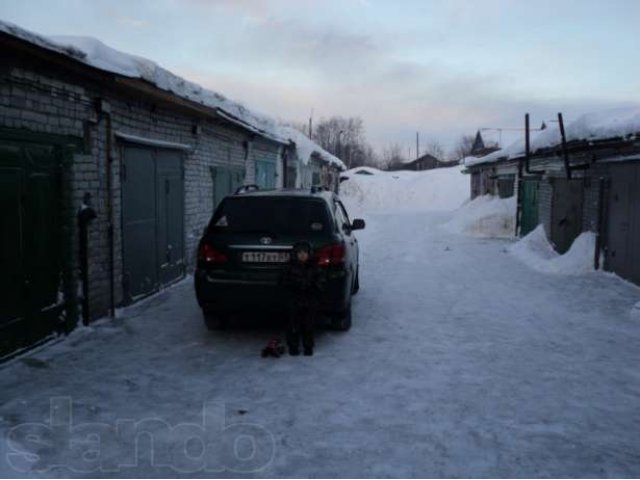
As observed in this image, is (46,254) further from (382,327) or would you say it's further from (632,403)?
(632,403)

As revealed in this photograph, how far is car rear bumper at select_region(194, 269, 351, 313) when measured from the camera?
6387 mm

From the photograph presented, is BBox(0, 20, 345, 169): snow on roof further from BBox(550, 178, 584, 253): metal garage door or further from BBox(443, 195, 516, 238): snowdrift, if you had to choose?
BBox(443, 195, 516, 238): snowdrift

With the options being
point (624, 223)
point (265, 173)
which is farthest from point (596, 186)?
point (265, 173)

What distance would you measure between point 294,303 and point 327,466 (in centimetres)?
258

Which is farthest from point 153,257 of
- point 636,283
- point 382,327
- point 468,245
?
point 468,245

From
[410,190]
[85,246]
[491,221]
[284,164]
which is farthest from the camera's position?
[410,190]

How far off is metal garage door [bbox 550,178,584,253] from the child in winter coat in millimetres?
9689

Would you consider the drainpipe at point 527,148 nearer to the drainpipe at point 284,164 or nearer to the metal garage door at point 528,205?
the metal garage door at point 528,205

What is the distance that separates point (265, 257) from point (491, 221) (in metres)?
18.1

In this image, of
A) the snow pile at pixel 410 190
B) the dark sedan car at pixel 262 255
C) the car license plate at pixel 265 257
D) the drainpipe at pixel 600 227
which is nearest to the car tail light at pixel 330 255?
the dark sedan car at pixel 262 255

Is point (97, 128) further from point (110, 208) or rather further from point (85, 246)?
point (85, 246)

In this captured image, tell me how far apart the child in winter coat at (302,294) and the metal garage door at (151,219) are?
3.20m

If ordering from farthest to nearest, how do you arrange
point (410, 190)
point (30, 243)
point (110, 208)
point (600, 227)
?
point (410, 190) → point (600, 227) → point (110, 208) → point (30, 243)

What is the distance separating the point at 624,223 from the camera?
11109 millimetres
